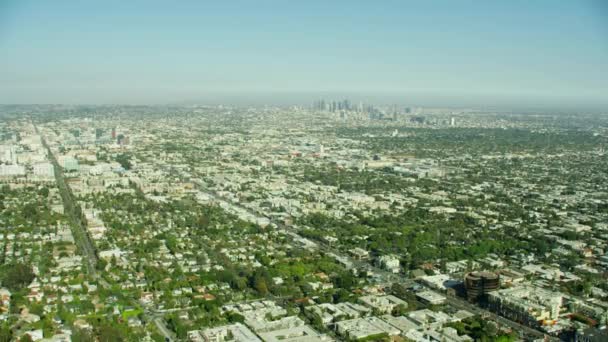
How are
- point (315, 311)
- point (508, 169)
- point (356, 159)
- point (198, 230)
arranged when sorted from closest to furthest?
point (315, 311)
point (198, 230)
point (508, 169)
point (356, 159)

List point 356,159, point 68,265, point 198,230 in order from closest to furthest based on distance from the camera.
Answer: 1. point 68,265
2. point 198,230
3. point 356,159

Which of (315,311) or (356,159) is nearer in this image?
(315,311)

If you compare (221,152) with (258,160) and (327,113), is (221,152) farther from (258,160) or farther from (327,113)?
(327,113)

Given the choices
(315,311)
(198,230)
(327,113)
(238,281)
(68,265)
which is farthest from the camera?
(327,113)

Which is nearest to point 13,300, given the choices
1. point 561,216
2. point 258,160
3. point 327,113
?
point 561,216

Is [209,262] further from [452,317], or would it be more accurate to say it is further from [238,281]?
[452,317]

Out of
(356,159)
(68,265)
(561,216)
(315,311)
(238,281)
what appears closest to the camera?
(315,311)

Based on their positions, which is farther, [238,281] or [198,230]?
[198,230]

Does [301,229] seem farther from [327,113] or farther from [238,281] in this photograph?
[327,113]

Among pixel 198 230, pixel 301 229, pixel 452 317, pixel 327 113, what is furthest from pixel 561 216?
pixel 327 113
